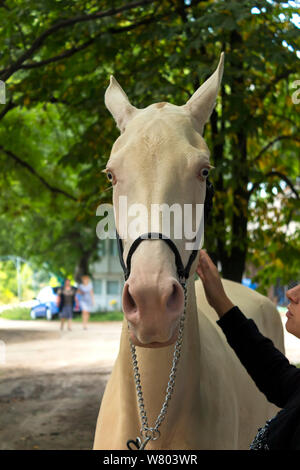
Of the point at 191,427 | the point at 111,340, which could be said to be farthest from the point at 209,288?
the point at 111,340

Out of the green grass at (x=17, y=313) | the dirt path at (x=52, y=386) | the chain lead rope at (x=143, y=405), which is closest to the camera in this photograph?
the chain lead rope at (x=143, y=405)

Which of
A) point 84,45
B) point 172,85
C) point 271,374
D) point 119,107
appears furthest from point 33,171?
point 271,374

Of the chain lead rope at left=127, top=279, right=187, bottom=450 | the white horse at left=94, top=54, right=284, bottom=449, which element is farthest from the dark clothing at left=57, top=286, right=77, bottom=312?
the chain lead rope at left=127, top=279, right=187, bottom=450

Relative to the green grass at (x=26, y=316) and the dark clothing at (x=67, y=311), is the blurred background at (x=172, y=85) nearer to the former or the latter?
the dark clothing at (x=67, y=311)

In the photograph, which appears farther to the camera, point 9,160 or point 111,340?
point 111,340

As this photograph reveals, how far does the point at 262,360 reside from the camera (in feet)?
7.39

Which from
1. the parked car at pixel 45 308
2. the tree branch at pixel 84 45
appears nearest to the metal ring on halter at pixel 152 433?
the tree branch at pixel 84 45

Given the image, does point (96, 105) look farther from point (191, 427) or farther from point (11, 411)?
point (11, 411)

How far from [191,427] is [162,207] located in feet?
3.23

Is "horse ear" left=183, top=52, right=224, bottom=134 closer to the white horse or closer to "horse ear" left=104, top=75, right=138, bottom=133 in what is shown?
the white horse

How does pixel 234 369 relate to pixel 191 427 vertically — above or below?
below

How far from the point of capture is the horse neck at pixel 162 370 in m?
2.10

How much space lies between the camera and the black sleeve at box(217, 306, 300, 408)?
6.96 ft

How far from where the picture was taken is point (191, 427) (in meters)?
2.16
